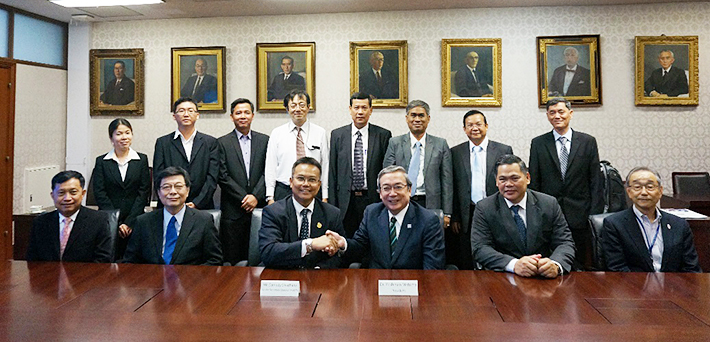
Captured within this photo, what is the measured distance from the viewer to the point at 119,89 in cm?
Result: 643

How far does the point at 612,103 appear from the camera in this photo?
584 cm

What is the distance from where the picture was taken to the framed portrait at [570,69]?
5.79m

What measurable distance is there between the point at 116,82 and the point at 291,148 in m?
3.39

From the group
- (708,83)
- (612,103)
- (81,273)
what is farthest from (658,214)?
(708,83)

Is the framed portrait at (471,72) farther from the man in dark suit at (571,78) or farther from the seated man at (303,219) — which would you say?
the seated man at (303,219)

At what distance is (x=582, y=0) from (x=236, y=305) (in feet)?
17.0

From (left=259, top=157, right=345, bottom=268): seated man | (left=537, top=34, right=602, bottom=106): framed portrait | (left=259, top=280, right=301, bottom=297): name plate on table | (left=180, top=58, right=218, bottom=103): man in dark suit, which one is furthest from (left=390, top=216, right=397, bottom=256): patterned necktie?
(left=180, top=58, right=218, bottom=103): man in dark suit

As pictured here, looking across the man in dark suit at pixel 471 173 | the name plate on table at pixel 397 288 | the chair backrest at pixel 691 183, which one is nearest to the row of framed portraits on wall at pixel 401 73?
the chair backrest at pixel 691 183

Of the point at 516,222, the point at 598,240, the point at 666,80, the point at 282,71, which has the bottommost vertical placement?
the point at 598,240

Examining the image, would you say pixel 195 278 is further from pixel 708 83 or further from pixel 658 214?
pixel 708 83

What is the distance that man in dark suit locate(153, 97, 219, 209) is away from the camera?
Result: 409 cm

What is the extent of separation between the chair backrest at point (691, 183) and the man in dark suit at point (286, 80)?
13.9 ft

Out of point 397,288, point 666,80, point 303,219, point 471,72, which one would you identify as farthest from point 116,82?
point 666,80

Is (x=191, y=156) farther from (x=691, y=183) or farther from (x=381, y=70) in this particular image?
(x=691, y=183)
